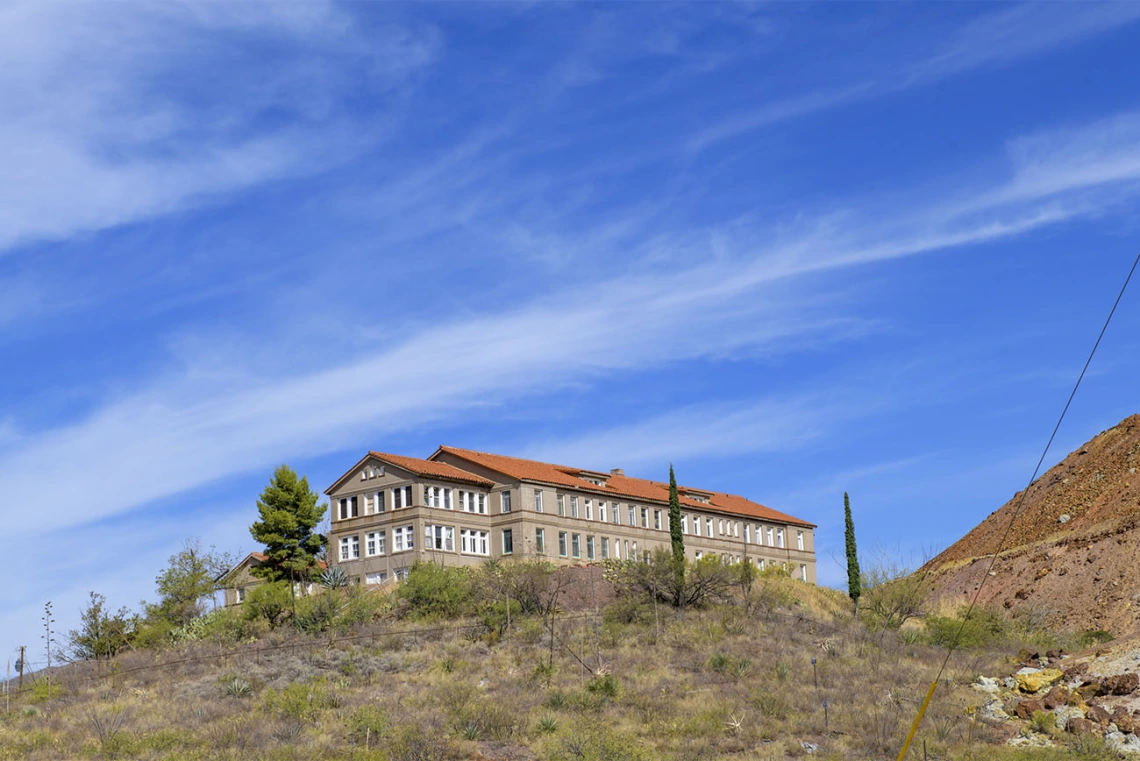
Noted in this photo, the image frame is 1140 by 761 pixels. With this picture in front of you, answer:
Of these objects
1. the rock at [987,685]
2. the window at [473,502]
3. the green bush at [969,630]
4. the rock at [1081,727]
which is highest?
the window at [473,502]

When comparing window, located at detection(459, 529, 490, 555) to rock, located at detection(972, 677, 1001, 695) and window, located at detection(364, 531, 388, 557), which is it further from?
rock, located at detection(972, 677, 1001, 695)

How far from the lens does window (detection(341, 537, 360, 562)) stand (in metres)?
76.1

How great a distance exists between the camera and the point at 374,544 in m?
75.2

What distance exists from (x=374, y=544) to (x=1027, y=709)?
45.8 m

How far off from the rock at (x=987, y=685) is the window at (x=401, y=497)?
1566 inches

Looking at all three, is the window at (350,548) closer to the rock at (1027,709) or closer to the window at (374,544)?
the window at (374,544)

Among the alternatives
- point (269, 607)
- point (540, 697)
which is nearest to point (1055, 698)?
point (540, 697)

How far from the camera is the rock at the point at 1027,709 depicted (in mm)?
37125

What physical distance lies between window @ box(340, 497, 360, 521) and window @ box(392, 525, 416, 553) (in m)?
4.10

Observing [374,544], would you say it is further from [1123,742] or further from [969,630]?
[1123,742]

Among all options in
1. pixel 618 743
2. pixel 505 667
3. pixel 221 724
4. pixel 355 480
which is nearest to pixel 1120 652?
pixel 618 743

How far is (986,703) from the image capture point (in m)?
39.0

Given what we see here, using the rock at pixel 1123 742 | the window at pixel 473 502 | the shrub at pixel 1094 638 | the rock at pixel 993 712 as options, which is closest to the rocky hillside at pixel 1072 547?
the shrub at pixel 1094 638

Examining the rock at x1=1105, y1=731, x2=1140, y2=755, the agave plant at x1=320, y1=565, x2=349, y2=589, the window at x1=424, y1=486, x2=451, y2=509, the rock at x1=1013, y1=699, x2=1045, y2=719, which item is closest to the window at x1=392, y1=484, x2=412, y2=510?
the window at x1=424, y1=486, x2=451, y2=509
